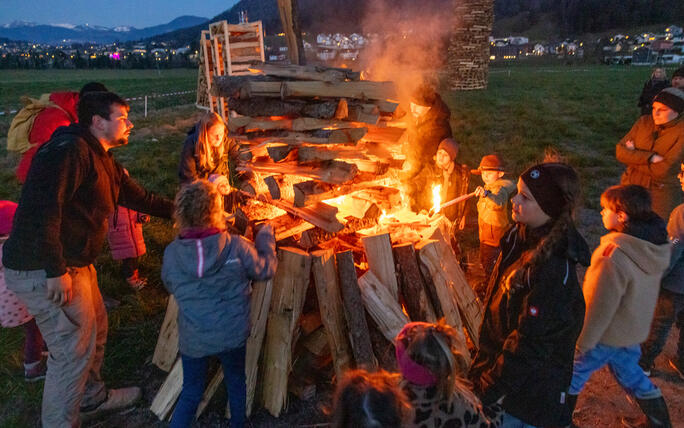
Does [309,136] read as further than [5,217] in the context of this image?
Yes

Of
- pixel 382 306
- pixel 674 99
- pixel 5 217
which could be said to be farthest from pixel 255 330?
pixel 674 99

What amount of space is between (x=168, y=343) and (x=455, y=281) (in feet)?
9.01

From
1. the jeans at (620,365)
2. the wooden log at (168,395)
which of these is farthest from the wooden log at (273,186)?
the jeans at (620,365)

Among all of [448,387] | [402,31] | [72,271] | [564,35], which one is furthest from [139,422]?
[564,35]

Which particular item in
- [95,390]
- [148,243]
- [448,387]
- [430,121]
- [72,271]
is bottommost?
[95,390]

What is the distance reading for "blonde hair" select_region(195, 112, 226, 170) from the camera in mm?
4895

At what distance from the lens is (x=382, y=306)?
3539 mm

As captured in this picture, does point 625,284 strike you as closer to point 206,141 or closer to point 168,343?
point 168,343

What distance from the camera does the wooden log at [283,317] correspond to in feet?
11.3

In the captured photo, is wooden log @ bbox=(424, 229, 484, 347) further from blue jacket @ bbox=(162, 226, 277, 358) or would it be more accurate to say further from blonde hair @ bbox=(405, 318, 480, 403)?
blonde hair @ bbox=(405, 318, 480, 403)

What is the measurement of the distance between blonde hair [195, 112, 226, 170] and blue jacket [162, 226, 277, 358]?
8.21 feet

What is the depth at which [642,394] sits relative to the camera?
9.57ft

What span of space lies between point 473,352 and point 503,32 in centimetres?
12631

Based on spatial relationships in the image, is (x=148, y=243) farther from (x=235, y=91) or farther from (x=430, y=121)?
(x=430, y=121)
